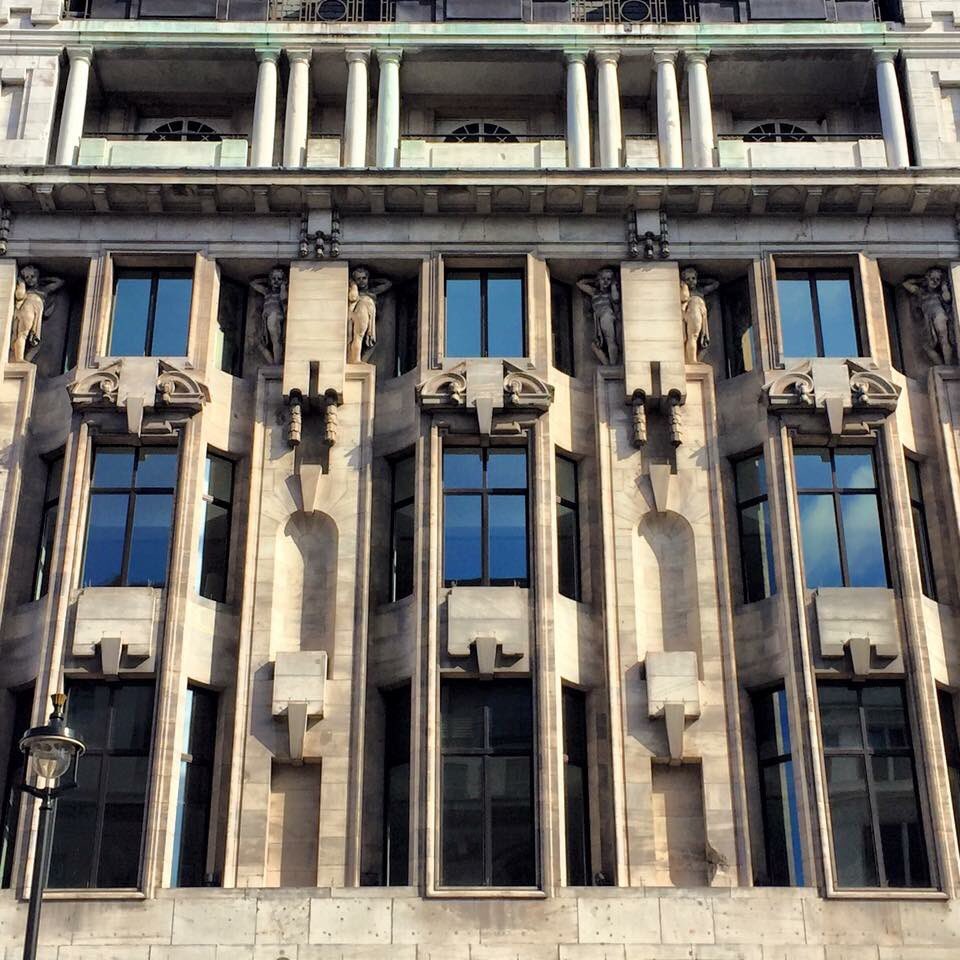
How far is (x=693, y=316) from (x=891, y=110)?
682cm

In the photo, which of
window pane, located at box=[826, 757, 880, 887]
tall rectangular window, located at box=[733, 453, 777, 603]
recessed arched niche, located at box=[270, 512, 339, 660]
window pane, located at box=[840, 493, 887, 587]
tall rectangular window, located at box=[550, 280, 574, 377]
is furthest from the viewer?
tall rectangular window, located at box=[550, 280, 574, 377]

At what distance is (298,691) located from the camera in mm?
28281

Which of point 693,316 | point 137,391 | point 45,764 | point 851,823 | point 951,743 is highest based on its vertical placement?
point 693,316

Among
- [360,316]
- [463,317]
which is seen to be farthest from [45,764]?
[463,317]

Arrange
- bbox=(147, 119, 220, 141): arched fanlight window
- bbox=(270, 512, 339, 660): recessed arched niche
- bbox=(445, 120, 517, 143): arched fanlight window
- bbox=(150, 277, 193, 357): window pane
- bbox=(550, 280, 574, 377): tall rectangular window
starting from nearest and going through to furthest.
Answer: bbox=(270, 512, 339, 660): recessed arched niche
bbox=(150, 277, 193, 357): window pane
bbox=(550, 280, 574, 377): tall rectangular window
bbox=(147, 119, 220, 141): arched fanlight window
bbox=(445, 120, 517, 143): arched fanlight window

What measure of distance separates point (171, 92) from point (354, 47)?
4.45 m

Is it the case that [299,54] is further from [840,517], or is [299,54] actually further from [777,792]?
[777,792]

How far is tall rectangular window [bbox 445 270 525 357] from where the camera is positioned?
32.1 m

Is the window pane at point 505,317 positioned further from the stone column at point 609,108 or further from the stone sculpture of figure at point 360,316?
the stone column at point 609,108

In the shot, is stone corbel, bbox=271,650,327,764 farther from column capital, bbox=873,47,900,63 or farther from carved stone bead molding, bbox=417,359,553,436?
column capital, bbox=873,47,900,63

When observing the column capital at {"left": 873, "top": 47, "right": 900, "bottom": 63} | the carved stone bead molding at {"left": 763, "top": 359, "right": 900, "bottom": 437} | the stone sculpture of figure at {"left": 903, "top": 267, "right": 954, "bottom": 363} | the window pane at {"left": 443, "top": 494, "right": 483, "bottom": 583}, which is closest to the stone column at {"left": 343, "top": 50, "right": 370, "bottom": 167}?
the window pane at {"left": 443, "top": 494, "right": 483, "bottom": 583}

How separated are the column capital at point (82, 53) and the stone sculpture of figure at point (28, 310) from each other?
5.41 metres

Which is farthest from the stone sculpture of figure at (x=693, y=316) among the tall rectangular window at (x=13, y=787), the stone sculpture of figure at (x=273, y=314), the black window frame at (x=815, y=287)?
the tall rectangular window at (x=13, y=787)

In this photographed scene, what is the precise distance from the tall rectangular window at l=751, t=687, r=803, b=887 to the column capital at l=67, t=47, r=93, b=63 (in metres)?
20.1
